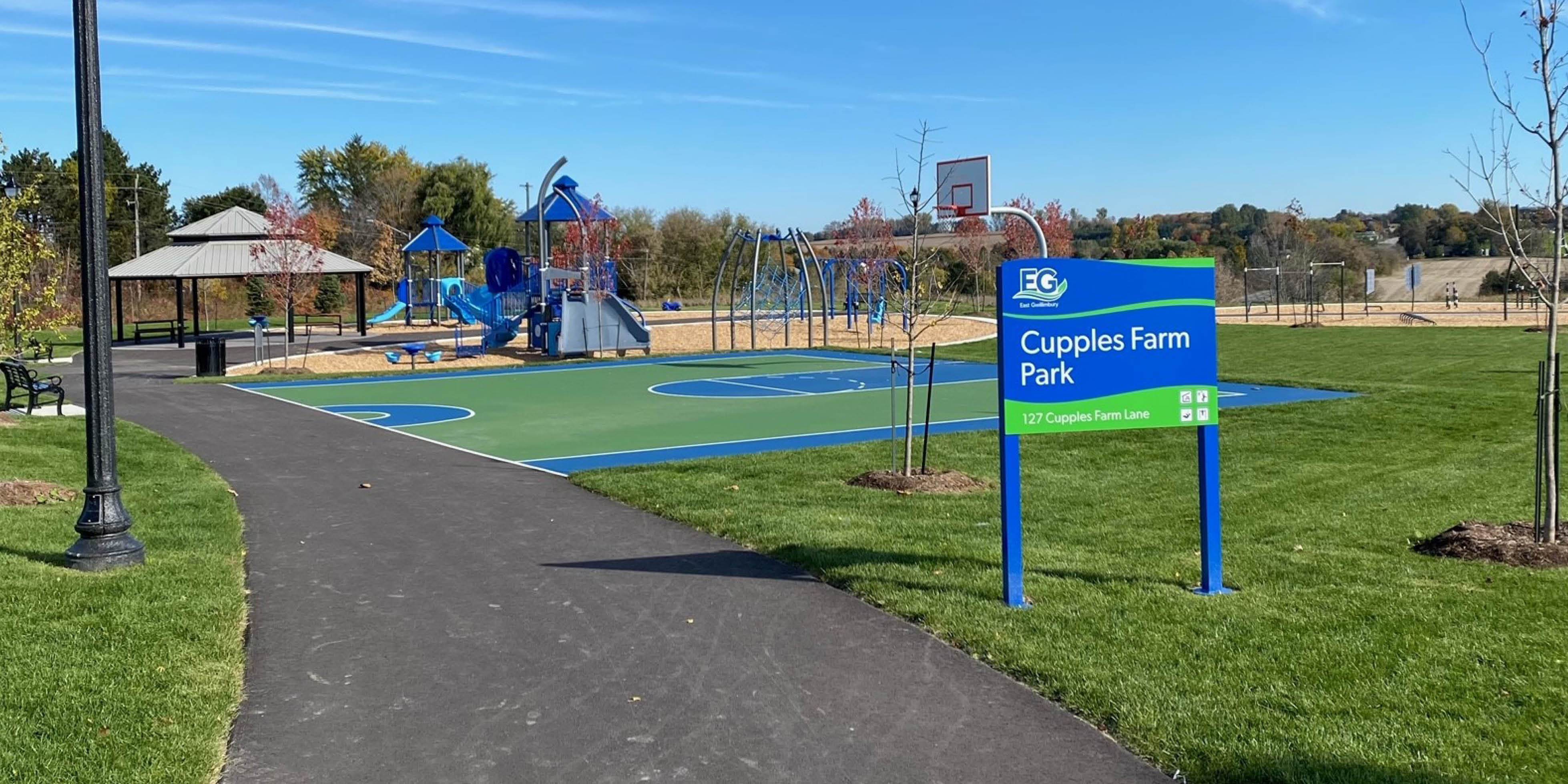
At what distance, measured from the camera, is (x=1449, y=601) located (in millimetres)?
7289

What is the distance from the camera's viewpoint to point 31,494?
11.2 m

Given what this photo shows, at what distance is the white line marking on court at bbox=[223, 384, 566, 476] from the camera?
14.1m

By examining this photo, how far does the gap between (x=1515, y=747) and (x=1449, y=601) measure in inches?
96.7

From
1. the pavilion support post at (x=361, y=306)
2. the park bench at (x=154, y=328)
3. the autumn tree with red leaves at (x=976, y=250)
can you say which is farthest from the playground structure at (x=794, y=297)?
the park bench at (x=154, y=328)

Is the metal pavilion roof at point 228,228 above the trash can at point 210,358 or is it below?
above

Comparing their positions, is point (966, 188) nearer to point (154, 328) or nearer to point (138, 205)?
point (154, 328)

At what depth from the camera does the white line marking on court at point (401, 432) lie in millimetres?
14067

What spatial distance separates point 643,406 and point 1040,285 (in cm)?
1443

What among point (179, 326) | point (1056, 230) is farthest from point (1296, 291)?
point (179, 326)

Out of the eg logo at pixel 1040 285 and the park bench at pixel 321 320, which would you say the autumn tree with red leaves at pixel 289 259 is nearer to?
the park bench at pixel 321 320

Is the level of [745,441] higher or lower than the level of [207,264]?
lower

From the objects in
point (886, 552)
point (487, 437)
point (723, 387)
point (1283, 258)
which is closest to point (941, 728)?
point (886, 552)

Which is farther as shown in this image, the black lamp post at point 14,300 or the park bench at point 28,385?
A: the park bench at point 28,385

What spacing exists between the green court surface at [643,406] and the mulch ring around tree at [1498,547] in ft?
18.0
